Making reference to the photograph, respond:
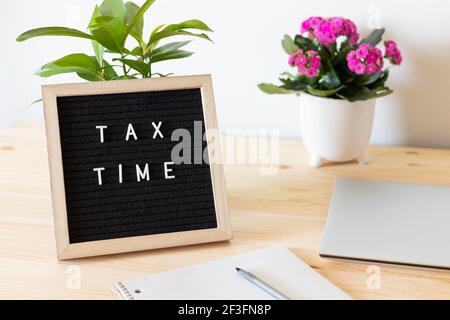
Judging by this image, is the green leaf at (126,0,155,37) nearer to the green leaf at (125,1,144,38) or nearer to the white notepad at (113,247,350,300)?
the green leaf at (125,1,144,38)

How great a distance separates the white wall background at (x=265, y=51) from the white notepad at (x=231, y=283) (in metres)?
0.60

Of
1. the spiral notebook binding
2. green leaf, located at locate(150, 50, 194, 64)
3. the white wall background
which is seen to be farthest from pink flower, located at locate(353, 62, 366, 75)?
the spiral notebook binding

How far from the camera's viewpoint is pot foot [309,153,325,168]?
50.2 inches

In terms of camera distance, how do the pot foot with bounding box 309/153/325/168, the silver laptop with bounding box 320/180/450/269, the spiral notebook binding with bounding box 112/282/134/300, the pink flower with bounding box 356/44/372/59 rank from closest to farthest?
1. the spiral notebook binding with bounding box 112/282/134/300
2. the silver laptop with bounding box 320/180/450/269
3. the pink flower with bounding box 356/44/372/59
4. the pot foot with bounding box 309/153/325/168

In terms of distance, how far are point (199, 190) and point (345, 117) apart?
363mm

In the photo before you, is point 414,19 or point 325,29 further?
point 414,19

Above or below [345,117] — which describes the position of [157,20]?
above

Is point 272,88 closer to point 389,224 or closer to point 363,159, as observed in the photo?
point 363,159

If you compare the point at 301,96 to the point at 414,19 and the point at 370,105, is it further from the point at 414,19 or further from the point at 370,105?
the point at 414,19

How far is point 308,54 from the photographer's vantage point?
1181mm

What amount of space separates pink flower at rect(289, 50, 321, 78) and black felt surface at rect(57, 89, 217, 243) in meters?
0.26

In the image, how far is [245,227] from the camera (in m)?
1.03
